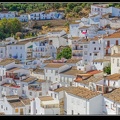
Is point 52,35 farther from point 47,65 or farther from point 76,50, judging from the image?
point 47,65

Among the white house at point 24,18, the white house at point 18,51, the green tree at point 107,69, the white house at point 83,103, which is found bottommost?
the white house at point 24,18

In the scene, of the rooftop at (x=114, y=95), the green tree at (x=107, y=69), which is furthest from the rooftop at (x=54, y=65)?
the rooftop at (x=114, y=95)

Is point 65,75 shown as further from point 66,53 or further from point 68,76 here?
point 66,53

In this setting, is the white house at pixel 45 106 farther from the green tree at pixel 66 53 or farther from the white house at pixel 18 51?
the white house at pixel 18 51

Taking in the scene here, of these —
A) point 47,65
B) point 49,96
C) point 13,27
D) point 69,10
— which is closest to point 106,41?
point 47,65

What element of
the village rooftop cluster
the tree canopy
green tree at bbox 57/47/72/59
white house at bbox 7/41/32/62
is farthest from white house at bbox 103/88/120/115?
the tree canopy

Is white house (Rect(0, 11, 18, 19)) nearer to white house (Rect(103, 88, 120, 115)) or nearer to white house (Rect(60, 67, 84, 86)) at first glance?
white house (Rect(60, 67, 84, 86))
